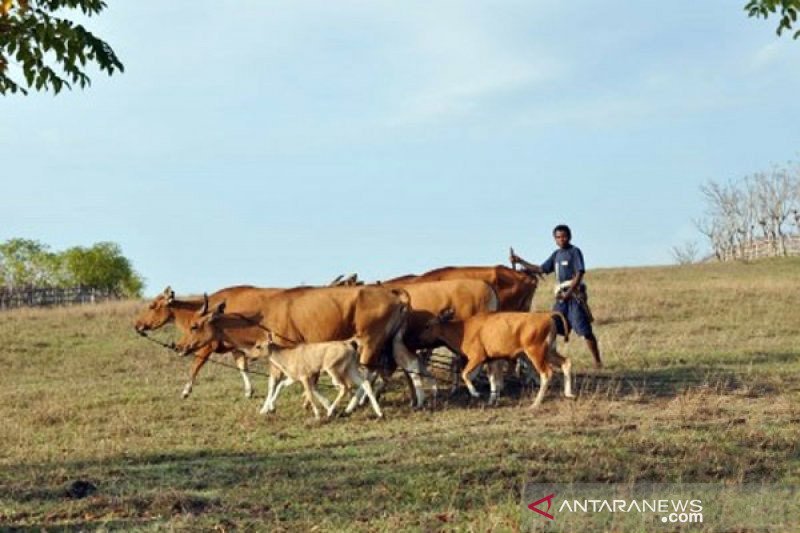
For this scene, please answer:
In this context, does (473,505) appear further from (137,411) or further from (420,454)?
(137,411)

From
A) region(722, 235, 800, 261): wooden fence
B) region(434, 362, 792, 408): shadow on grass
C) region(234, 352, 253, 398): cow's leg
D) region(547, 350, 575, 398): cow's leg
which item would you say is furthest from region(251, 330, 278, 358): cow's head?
region(722, 235, 800, 261): wooden fence

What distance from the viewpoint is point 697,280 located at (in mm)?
39406

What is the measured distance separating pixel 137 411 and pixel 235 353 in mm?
1804

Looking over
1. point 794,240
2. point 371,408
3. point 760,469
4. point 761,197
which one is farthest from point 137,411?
point 761,197

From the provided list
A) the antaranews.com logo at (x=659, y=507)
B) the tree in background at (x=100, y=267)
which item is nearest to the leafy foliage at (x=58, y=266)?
the tree in background at (x=100, y=267)

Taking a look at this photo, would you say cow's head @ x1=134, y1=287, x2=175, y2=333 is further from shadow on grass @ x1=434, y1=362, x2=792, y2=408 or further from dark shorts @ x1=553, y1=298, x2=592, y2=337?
dark shorts @ x1=553, y1=298, x2=592, y2=337

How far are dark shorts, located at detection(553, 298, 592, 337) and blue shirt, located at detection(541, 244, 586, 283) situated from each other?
0.37 metres

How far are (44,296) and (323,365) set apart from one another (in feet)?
121

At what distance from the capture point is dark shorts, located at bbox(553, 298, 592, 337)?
52.2ft

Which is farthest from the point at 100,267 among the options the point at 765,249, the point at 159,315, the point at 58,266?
the point at 159,315

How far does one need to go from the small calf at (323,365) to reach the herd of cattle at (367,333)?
0.04 feet

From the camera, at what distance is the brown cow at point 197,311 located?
15.0 metres

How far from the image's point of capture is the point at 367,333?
Result: 1393cm

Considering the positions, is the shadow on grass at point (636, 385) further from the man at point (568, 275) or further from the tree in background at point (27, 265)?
the tree in background at point (27, 265)
